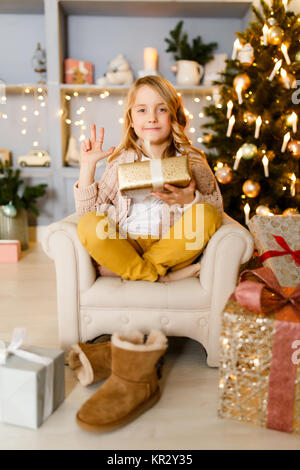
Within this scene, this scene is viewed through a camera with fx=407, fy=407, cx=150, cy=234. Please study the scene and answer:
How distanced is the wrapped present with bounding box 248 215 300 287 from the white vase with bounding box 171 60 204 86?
197 centimetres

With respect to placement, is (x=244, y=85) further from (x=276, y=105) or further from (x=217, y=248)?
(x=217, y=248)

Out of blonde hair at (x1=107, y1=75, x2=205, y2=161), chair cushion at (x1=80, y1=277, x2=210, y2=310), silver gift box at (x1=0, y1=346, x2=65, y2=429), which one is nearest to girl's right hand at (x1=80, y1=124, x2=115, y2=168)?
blonde hair at (x1=107, y1=75, x2=205, y2=161)

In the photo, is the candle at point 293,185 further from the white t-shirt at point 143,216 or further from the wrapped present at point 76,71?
the wrapped present at point 76,71

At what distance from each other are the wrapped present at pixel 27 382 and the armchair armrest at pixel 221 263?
0.52 meters

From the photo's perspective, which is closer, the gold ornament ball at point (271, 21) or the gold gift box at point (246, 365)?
the gold gift box at point (246, 365)

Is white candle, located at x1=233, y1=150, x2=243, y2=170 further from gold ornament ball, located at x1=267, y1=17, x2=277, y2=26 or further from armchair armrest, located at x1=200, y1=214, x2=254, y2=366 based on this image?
armchair armrest, located at x1=200, y1=214, x2=254, y2=366

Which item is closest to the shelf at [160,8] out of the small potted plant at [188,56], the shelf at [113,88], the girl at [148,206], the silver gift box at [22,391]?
the small potted plant at [188,56]

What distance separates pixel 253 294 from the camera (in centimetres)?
108

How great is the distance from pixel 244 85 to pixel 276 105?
22cm

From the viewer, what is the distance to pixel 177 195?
143cm

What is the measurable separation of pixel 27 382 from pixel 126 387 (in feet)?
0.89

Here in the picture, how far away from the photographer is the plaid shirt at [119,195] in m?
1.60

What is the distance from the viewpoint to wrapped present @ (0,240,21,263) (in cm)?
281

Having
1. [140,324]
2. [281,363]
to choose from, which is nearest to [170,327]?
[140,324]
